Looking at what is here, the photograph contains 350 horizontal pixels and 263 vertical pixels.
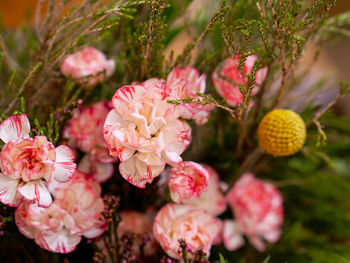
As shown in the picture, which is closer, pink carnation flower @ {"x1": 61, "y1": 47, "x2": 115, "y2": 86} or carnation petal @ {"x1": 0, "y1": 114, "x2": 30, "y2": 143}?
carnation petal @ {"x1": 0, "y1": 114, "x2": 30, "y2": 143}

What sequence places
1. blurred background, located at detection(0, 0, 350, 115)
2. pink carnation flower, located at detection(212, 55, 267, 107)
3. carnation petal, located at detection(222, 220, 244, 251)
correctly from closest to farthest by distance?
pink carnation flower, located at detection(212, 55, 267, 107), carnation petal, located at detection(222, 220, 244, 251), blurred background, located at detection(0, 0, 350, 115)

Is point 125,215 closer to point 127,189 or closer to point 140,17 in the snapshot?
point 127,189

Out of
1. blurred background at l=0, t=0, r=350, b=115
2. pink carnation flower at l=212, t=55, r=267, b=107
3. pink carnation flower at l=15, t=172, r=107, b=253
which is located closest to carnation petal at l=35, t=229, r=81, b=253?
pink carnation flower at l=15, t=172, r=107, b=253

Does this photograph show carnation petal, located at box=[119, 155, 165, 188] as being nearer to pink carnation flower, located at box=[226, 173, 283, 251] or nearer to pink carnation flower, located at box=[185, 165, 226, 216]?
pink carnation flower, located at box=[185, 165, 226, 216]

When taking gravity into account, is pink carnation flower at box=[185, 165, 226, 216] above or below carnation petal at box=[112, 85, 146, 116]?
below

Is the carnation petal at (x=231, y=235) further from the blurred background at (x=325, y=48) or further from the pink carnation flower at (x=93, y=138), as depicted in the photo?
the blurred background at (x=325, y=48)

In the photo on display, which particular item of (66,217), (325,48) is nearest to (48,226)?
(66,217)
